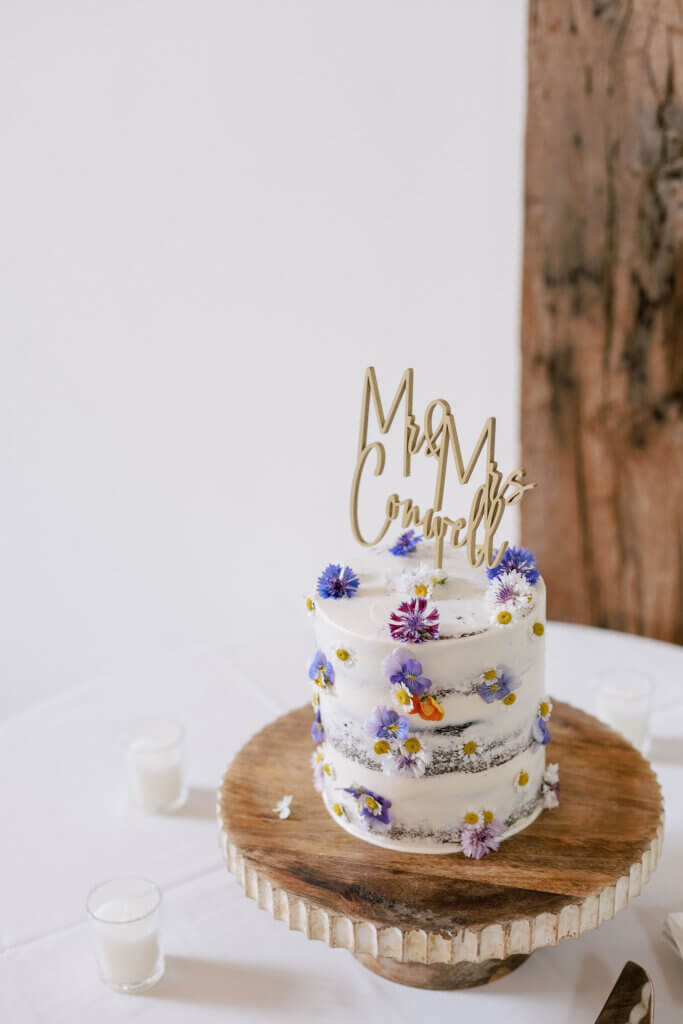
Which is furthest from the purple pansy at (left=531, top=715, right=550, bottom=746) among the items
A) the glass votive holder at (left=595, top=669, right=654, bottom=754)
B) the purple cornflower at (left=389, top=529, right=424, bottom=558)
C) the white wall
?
the white wall

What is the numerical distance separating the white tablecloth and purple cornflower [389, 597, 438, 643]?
1.67 ft

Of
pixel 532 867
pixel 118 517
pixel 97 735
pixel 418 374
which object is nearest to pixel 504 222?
pixel 418 374

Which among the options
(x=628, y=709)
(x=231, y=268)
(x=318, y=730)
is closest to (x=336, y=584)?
(x=318, y=730)

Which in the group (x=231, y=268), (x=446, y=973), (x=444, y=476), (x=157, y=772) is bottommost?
(x=446, y=973)

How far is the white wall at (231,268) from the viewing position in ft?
9.68

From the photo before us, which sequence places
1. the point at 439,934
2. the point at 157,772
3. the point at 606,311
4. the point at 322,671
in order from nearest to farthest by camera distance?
the point at 439,934 < the point at 322,671 < the point at 157,772 < the point at 606,311

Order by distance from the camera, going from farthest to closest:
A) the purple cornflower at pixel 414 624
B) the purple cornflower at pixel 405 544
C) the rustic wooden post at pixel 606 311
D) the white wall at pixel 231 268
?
the white wall at pixel 231 268, the rustic wooden post at pixel 606 311, the purple cornflower at pixel 405 544, the purple cornflower at pixel 414 624

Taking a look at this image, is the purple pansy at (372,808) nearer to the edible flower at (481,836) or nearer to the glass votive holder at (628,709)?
the edible flower at (481,836)

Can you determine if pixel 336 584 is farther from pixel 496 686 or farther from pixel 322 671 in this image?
pixel 496 686

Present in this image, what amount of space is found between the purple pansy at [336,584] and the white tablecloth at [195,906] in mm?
515

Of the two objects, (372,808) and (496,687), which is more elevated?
(496,687)

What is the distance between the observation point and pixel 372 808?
147 centimetres

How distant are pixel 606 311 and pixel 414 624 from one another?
148 centimetres

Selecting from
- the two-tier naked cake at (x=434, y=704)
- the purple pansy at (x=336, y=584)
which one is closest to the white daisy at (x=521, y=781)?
the two-tier naked cake at (x=434, y=704)
